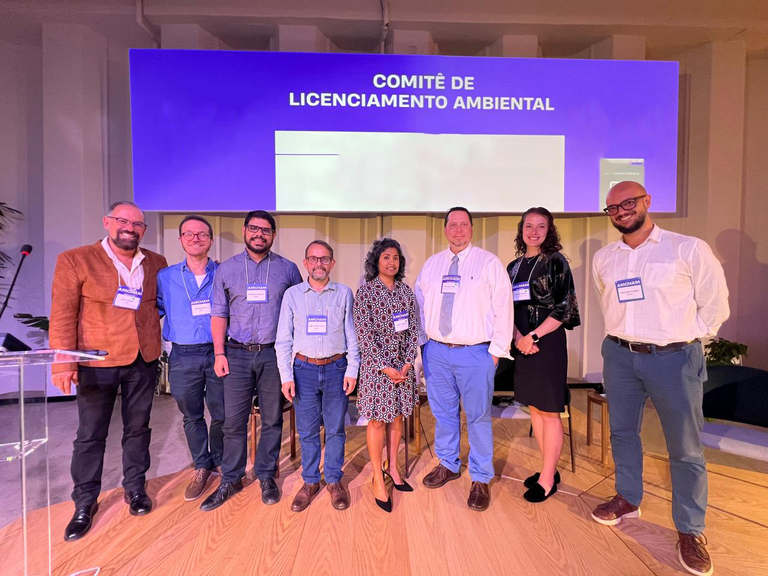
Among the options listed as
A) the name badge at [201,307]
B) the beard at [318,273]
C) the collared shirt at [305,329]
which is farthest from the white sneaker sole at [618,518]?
the name badge at [201,307]

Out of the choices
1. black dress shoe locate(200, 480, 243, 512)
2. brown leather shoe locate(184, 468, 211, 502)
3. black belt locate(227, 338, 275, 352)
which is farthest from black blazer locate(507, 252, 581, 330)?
brown leather shoe locate(184, 468, 211, 502)

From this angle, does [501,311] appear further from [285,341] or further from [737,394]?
[737,394]

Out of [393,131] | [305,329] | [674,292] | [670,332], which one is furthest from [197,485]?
[393,131]

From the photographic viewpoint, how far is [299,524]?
2.14 metres

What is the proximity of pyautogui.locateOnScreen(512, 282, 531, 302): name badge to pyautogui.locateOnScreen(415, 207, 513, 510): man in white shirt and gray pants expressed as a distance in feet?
0.51

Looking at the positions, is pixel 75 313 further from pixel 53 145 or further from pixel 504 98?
pixel 504 98

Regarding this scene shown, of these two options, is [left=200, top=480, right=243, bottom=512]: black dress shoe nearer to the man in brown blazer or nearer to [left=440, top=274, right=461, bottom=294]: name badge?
the man in brown blazer

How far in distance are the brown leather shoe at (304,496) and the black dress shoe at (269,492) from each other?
0.12 m

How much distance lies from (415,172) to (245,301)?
7.53 ft

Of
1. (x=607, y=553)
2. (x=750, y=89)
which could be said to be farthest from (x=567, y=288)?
(x=750, y=89)

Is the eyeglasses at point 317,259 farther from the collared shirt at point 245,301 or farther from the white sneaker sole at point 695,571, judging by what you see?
the white sneaker sole at point 695,571

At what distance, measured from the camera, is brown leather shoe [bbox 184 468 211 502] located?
239 cm

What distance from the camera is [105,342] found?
2.16 meters

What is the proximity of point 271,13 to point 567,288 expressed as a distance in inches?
156
